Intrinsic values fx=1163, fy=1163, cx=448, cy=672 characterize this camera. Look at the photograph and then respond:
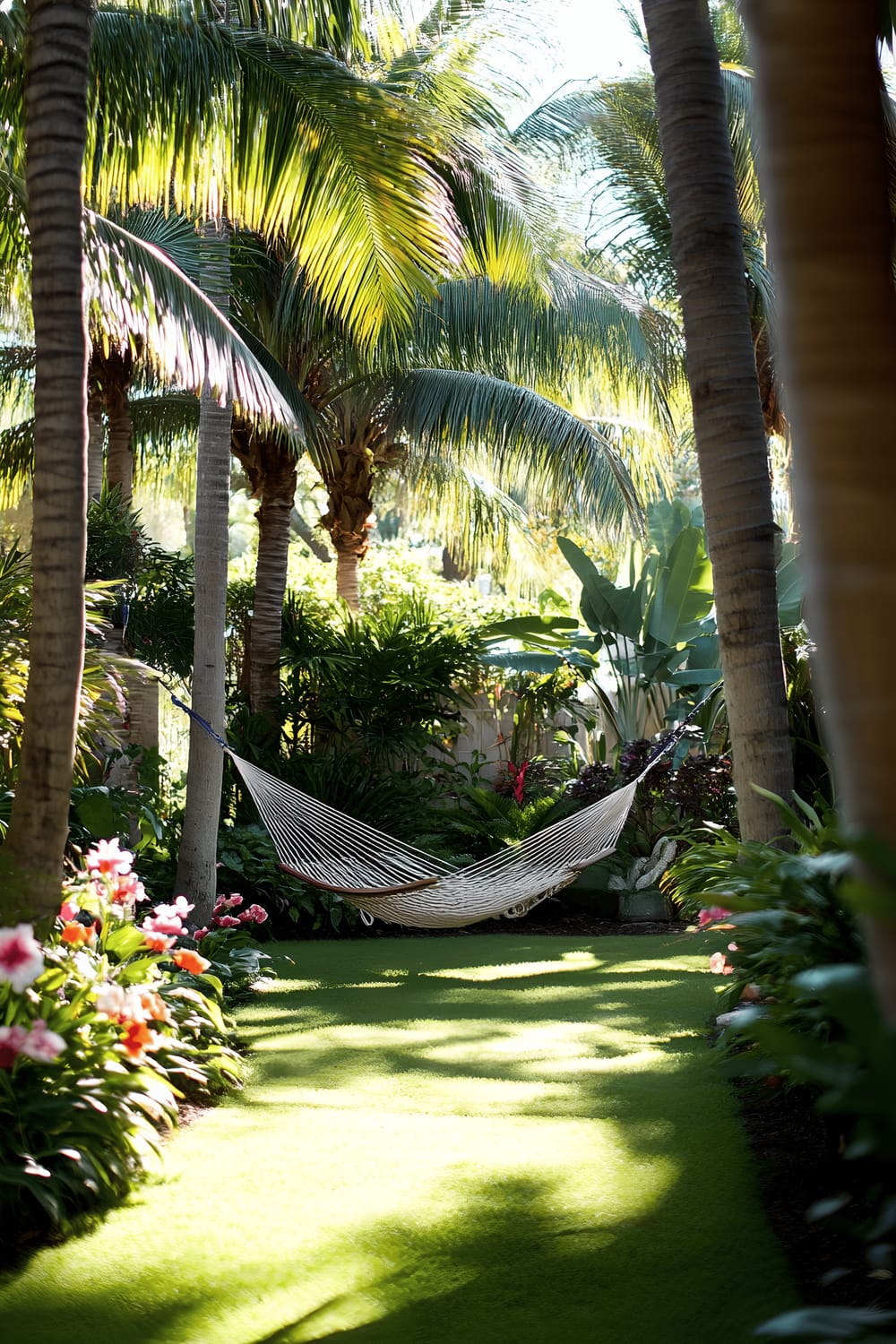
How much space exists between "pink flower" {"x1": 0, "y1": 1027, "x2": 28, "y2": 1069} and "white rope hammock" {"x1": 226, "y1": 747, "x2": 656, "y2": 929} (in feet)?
8.76

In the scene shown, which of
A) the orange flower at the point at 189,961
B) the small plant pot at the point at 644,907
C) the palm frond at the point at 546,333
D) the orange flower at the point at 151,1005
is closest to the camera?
the orange flower at the point at 151,1005

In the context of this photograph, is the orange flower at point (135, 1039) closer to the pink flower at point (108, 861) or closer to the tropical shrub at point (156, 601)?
the pink flower at point (108, 861)

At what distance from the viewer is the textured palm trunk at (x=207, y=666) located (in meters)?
5.17

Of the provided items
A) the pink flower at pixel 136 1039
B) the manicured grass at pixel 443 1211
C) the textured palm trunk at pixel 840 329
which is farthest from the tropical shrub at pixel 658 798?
the textured palm trunk at pixel 840 329

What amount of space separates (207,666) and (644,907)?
10.3 feet

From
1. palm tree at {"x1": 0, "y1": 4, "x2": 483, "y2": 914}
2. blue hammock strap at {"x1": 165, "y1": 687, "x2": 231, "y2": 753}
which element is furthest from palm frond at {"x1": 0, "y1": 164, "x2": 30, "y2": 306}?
blue hammock strap at {"x1": 165, "y1": 687, "x2": 231, "y2": 753}

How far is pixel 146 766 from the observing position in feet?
18.3

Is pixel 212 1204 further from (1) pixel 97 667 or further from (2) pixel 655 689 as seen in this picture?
(2) pixel 655 689

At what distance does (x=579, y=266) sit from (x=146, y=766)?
4880 mm

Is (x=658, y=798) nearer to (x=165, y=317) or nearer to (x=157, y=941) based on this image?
(x=165, y=317)

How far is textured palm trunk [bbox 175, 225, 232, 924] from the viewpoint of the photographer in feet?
17.0

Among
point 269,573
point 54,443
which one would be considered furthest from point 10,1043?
point 269,573

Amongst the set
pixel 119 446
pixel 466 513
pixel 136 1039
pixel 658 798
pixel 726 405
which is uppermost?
pixel 466 513

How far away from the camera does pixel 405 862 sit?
17.9 ft
